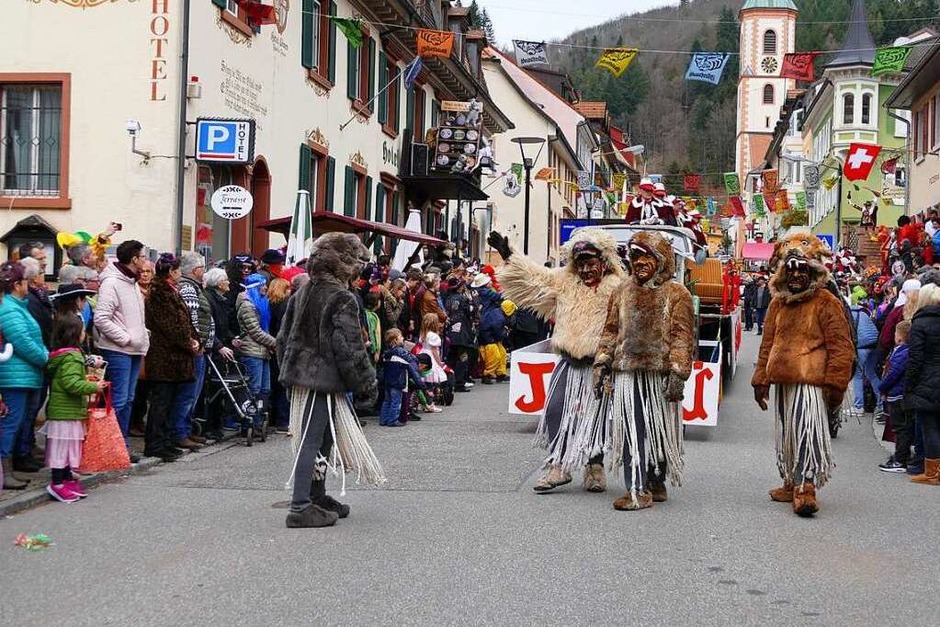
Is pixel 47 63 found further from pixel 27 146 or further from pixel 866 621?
pixel 866 621

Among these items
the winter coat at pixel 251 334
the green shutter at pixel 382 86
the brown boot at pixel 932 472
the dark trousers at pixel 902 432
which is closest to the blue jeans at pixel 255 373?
the winter coat at pixel 251 334

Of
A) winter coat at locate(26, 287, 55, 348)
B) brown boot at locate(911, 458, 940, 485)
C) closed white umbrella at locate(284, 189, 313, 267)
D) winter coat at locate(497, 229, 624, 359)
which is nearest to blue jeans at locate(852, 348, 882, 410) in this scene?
brown boot at locate(911, 458, 940, 485)

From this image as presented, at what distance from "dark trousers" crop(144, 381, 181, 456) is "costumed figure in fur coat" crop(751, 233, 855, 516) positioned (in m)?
5.12

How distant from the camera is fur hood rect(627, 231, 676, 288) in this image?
8.91 meters

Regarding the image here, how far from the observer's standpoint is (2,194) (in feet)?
54.1

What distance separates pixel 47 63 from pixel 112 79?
893 millimetres

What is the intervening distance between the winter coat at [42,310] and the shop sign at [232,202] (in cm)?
558

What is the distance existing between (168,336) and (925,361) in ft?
20.8

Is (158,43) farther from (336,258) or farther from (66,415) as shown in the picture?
(336,258)

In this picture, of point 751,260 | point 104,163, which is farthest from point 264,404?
point 751,260

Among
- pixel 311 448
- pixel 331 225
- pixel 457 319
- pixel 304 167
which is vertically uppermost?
pixel 304 167

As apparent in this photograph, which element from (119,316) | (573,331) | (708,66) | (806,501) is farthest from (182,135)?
(708,66)

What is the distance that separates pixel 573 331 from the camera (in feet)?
31.1

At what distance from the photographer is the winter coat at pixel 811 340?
28.5ft
